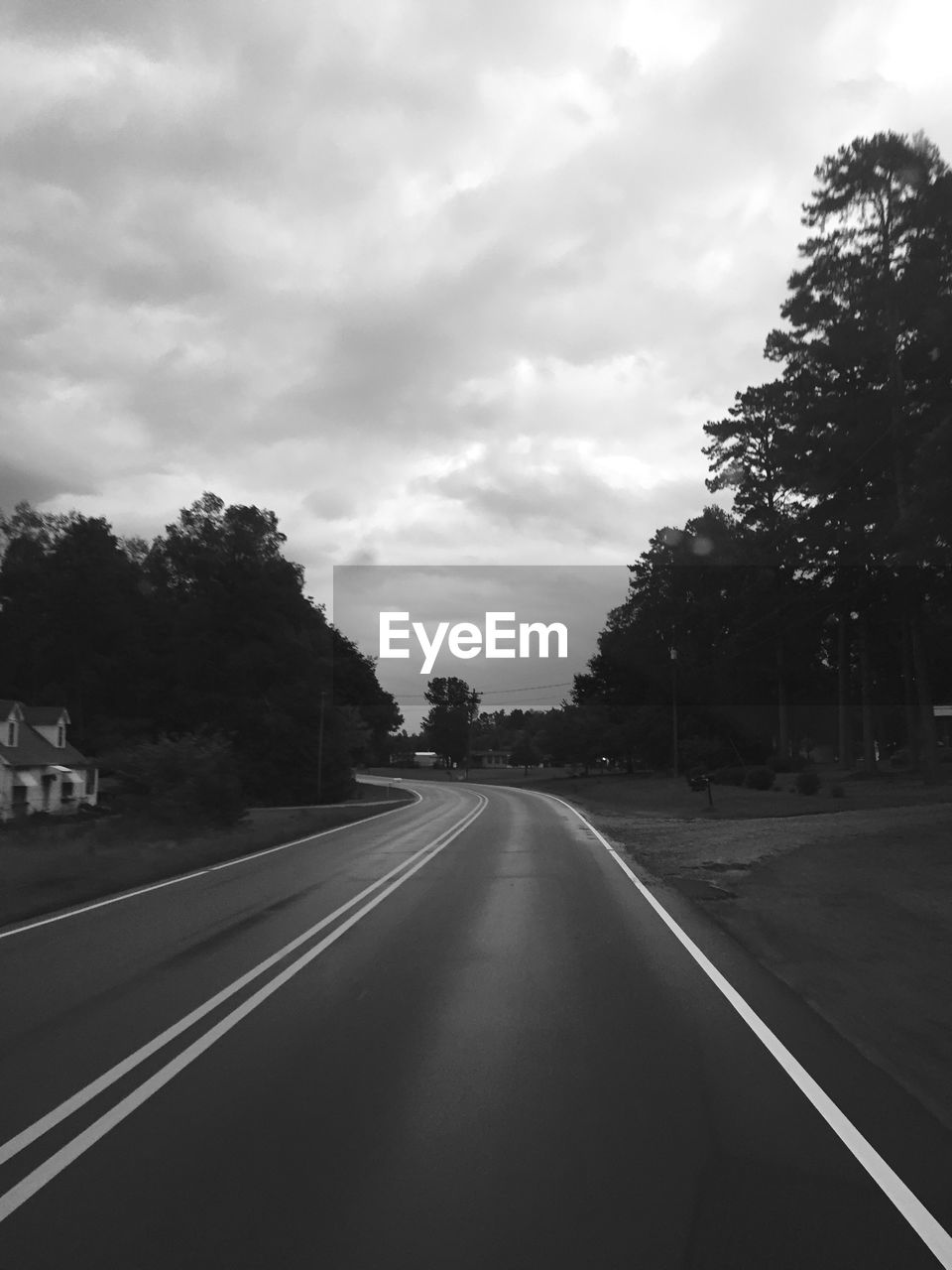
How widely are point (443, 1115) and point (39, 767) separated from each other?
48341mm

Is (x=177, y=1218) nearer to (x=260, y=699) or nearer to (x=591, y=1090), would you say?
(x=591, y=1090)

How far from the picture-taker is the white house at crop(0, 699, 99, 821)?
46406 mm

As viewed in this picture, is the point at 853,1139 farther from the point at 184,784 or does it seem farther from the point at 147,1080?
the point at 184,784

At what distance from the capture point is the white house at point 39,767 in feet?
152

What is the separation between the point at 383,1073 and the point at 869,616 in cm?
4122

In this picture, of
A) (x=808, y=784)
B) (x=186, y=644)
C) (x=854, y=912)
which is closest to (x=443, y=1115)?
(x=854, y=912)

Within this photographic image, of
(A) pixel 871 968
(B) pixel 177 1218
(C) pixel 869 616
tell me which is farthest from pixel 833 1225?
(C) pixel 869 616

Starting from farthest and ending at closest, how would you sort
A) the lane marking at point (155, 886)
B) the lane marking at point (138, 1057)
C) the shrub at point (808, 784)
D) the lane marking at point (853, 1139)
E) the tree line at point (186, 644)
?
the tree line at point (186, 644)
the shrub at point (808, 784)
the lane marking at point (155, 886)
the lane marking at point (138, 1057)
the lane marking at point (853, 1139)

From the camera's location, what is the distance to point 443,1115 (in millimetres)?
5871

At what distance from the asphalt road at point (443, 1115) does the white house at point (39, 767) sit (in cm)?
3720

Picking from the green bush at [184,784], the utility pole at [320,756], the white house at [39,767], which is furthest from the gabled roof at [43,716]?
the green bush at [184,784]

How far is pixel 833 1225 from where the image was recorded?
446cm

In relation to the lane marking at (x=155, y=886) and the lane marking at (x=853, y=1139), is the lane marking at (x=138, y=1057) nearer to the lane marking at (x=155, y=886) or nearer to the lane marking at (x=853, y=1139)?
the lane marking at (x=155, y=886)

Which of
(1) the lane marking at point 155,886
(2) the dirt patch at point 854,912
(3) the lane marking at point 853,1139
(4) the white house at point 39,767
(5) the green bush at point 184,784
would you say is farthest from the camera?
(4) the white house at point 39,767
